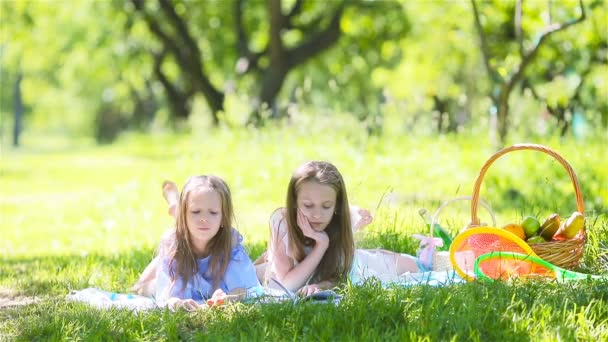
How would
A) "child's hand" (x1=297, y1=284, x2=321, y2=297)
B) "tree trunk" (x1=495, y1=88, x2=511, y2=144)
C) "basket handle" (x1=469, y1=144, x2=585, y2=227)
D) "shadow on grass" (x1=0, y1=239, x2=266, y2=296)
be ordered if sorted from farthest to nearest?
"tree trunk" (x1=495, y1=88, x2=511, y2=144), "shadow on grass" (x1=0, y1=239, x2=266, y2=296), "basket handle" (x1=469, y1=144, x2=585, y2=227), "child's hand" (x1=297, y1=284, x2=321, y2=297)

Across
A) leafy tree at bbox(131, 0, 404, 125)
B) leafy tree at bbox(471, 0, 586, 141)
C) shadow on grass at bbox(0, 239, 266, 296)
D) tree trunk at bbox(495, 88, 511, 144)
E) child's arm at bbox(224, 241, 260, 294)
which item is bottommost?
shadow on grass at bbox(0, 239, 266, 296)

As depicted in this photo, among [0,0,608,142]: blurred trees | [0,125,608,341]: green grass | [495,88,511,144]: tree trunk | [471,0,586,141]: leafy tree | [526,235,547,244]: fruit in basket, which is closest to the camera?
[0,125,608,341]: green grass

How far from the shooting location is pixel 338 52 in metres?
23.3

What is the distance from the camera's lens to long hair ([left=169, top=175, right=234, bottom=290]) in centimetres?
469

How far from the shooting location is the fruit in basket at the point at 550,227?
5.26m

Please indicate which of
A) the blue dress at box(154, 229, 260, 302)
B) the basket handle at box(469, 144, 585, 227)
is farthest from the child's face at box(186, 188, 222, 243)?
the basket handle at box(469, 144, 585, 227)

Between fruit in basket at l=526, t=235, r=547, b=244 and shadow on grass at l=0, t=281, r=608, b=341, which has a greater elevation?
fruit in basket at l=526, t=235, r=547, b=244

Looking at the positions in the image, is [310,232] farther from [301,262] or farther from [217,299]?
[217,299]

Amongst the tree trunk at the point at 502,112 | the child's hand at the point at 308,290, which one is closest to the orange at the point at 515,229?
the child's hand at the point at 308,290

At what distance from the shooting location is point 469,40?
17578mm

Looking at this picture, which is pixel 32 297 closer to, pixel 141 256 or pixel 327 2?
pixel 141 256

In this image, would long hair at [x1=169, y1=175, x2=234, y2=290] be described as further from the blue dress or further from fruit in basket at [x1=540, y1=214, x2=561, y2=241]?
fruit in basket at [x1=540, y1=214, x2=561, y2=241]

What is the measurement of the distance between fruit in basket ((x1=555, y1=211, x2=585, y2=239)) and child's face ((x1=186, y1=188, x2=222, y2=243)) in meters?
2.03

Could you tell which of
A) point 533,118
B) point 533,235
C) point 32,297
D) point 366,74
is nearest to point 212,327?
point 32,297
